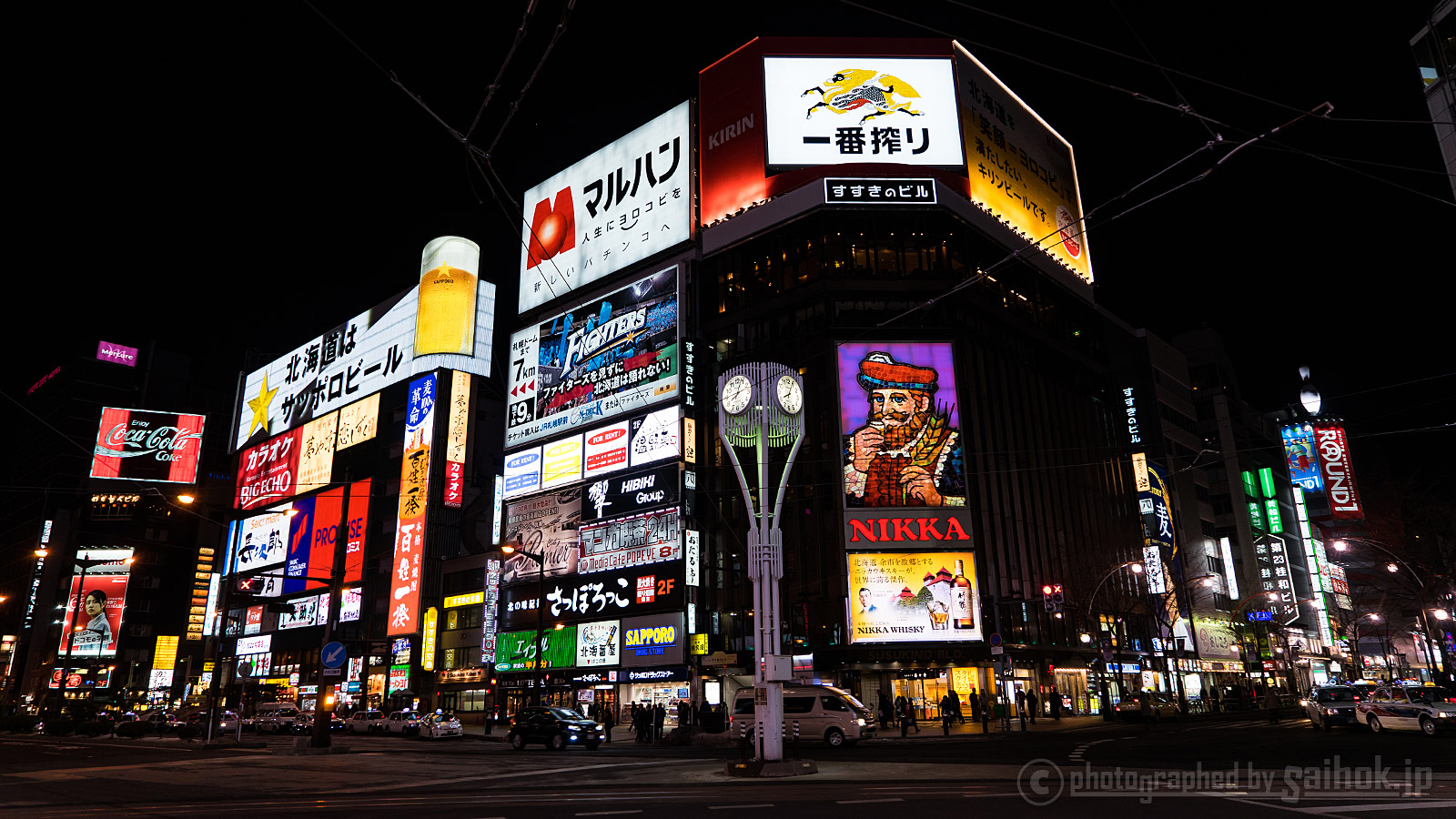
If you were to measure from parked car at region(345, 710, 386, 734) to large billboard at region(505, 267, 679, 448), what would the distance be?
75.0 feet

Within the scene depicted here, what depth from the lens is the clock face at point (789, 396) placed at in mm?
22375

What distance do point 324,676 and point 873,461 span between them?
112ft

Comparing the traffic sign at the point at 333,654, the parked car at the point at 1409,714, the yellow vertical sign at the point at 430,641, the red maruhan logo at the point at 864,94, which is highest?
the red maruhan logo at the point at 864,94

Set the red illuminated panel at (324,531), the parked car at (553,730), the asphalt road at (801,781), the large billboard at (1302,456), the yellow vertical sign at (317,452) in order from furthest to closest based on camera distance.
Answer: the yellow vertical sign at (317,452)
the red illuminated panel at (324,531)
the large billboard at (1302,456)
the parked car at (553,730)
the asphalt road at (801,781)

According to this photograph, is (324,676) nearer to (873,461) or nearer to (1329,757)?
(1329,757)

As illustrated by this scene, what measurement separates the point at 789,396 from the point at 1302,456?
225 ft

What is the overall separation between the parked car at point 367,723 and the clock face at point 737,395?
38359mm

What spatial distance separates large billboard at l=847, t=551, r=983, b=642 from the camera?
167 feet

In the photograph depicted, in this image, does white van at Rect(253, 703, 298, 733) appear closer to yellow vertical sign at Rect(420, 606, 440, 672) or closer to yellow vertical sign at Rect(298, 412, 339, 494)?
yellow vertical sign at Rect(420, 606, 440, 672)

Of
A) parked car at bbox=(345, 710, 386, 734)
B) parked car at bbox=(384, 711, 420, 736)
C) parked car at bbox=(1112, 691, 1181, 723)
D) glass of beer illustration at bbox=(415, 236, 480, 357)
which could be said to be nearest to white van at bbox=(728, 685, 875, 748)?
parked car at bbox=(1112, 691, 1181, 723)

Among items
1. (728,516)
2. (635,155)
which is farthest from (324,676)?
(635,155)

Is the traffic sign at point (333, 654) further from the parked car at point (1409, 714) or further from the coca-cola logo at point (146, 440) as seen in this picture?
the coca-cola logo at point (146, 440)

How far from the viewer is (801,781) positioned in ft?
56.3


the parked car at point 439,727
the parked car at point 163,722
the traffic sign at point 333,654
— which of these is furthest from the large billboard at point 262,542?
the traffic sign at point 333,654
